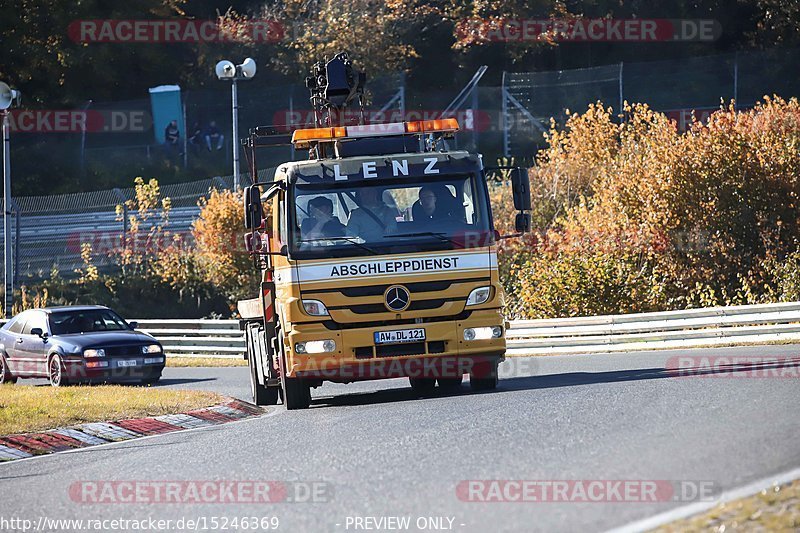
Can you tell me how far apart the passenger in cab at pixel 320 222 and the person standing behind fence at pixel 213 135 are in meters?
34.0

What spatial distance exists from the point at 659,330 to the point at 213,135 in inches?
1042

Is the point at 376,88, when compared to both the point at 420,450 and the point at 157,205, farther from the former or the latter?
the point at 420,450

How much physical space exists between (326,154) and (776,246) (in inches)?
708

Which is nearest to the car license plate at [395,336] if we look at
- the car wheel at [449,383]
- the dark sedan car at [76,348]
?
the car wheel at [449,383]

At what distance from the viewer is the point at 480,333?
50.1 feet

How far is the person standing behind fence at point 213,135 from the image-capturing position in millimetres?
48634

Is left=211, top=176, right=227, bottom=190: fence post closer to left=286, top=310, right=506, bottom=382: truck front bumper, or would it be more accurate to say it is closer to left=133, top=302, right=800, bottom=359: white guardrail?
left=133, top=302, right=800, bottom=359: white guardrail

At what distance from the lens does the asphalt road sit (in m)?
8.38

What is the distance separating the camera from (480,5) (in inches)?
2110

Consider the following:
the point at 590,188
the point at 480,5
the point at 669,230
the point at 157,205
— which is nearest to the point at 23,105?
the point at 157,205

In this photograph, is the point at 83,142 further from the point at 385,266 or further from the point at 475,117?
the point at 385,266

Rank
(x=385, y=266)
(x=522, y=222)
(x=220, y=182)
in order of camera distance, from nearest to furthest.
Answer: (x=385, y=266)
(x=522, y=222)
(x=220, y=182)

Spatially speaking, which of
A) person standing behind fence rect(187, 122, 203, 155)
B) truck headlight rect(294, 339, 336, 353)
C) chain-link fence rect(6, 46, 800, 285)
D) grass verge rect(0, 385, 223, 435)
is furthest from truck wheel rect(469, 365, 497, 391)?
person standing behind fence rect(187, 122, 203, 155)

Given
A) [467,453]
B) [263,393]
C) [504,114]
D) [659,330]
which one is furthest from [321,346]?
[504,114]
